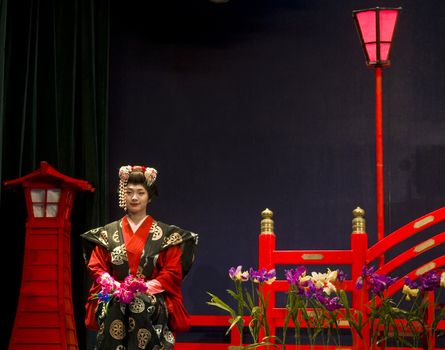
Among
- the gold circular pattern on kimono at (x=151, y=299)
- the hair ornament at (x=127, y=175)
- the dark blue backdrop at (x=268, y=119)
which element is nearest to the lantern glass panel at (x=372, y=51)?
the dark blue backdrop at (x=268, y=119)

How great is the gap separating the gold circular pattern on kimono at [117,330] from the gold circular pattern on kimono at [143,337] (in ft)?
0.29

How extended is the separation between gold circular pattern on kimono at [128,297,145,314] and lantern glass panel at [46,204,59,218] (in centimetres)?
98

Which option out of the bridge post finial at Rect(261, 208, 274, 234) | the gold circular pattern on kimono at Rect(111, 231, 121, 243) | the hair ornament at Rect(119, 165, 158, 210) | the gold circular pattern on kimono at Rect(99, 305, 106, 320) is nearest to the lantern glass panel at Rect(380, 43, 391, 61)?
the bridge post finial at Rect(261, 208, 274, 234)

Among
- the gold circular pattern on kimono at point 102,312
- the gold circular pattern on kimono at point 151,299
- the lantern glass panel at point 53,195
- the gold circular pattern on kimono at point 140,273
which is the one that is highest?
the lantern glass panel at point 53,195

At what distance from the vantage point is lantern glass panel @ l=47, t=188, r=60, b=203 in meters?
5.61

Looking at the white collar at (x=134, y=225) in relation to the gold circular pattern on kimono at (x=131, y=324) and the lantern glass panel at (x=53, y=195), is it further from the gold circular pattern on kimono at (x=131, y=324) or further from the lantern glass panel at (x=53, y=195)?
the lantern glass panel at (x=53, y=195)

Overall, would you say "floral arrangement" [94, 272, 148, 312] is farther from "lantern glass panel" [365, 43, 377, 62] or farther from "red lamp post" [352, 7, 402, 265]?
"lantern glass panel" [365, 43, 377, 62]

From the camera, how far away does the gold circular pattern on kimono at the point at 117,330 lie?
→ 488cm

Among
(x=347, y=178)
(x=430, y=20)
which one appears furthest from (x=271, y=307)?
(x=430, y=20)

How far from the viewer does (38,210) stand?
18.4 ft

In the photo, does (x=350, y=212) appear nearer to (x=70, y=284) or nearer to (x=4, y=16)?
(x=70, y=284)

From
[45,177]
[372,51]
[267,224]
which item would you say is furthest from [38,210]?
[372,51]

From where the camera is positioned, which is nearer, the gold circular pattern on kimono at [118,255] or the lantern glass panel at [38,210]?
the gold circular pattern on kimono at [118,255]

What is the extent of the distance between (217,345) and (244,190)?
1.02 metres
